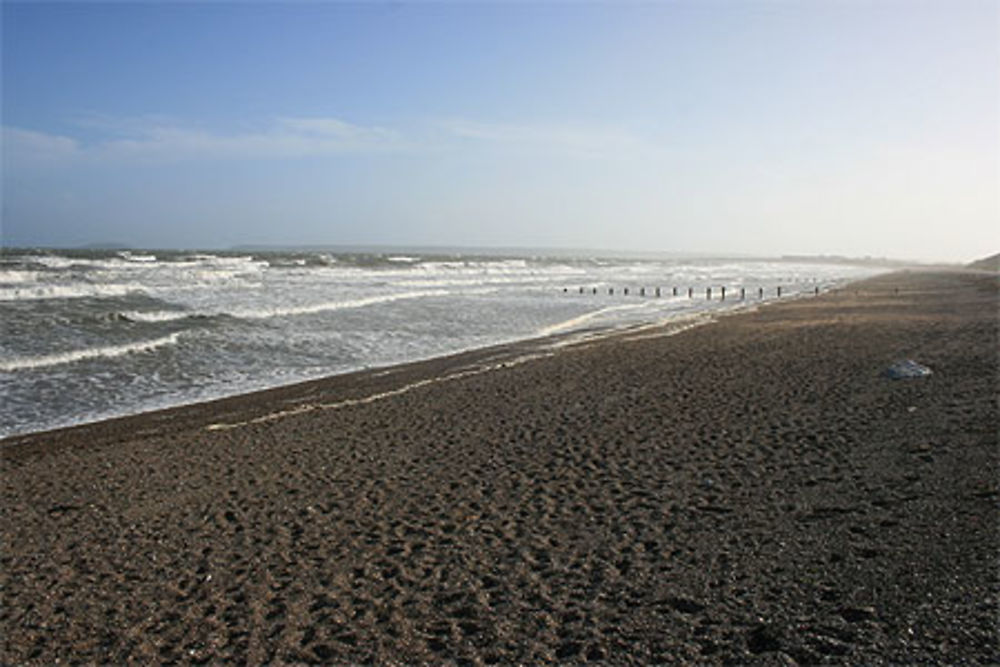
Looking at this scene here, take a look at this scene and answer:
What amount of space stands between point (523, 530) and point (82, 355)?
14991 millimetres

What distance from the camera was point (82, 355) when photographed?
16594mm

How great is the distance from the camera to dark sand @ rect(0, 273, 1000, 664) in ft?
15.3

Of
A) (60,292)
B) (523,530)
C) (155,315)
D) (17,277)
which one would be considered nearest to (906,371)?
(523,530)

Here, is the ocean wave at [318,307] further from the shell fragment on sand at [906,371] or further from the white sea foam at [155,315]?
the shell fragment on sand at [906,371]

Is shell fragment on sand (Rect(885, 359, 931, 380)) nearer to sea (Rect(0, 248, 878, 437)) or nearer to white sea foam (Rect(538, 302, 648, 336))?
sea (Rect(0, 248, 878, 437))

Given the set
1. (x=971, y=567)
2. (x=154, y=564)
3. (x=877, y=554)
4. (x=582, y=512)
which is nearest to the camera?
(x=971, y=567)

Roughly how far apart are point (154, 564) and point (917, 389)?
482 inches

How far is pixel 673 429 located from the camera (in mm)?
9969

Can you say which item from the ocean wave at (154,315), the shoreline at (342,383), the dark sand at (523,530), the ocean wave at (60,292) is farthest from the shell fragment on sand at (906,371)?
the ocean wave at (60,292)

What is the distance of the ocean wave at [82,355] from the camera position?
49.9ft

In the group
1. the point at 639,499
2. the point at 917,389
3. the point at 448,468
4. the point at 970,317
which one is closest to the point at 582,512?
the point at 639,499

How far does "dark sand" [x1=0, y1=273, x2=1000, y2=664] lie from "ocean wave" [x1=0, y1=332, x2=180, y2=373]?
19.9 feet

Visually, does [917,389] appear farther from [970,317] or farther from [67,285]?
[67,285]

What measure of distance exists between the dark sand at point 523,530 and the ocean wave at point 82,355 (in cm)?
608
